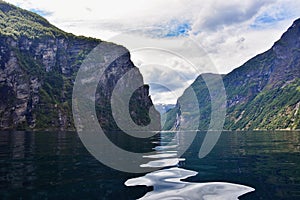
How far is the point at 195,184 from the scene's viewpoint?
21.9 metres

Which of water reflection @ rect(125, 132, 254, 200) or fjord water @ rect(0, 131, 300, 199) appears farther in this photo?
fjord water @ rect(0, 131, 300, 199)

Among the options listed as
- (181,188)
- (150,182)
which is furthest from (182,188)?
(150,182)

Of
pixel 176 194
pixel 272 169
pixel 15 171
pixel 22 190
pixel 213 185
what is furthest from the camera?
pixel 272 169

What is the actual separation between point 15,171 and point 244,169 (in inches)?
892

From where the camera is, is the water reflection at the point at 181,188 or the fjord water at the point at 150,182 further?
the fjord water at the point at 150,182

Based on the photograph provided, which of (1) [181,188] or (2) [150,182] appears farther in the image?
(2) [150,182]

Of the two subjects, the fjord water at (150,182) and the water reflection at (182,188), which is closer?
the water reflection at (182,188)

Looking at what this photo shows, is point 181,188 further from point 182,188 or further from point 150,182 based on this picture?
point 150,182

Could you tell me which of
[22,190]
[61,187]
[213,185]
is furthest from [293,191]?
[22,190]

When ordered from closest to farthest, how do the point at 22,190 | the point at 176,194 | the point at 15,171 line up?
the point at 176,194
the point at 22,190
the point at 15,171

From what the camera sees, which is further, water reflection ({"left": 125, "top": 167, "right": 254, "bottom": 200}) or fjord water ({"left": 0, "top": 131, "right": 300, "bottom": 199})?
fjord water ({"left": 0, "top": 131, "right": 300, "bottom": 199})

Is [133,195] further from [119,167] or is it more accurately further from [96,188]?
[119,167]

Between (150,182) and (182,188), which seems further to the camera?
(150,182)

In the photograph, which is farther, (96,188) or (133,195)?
(96,188)
